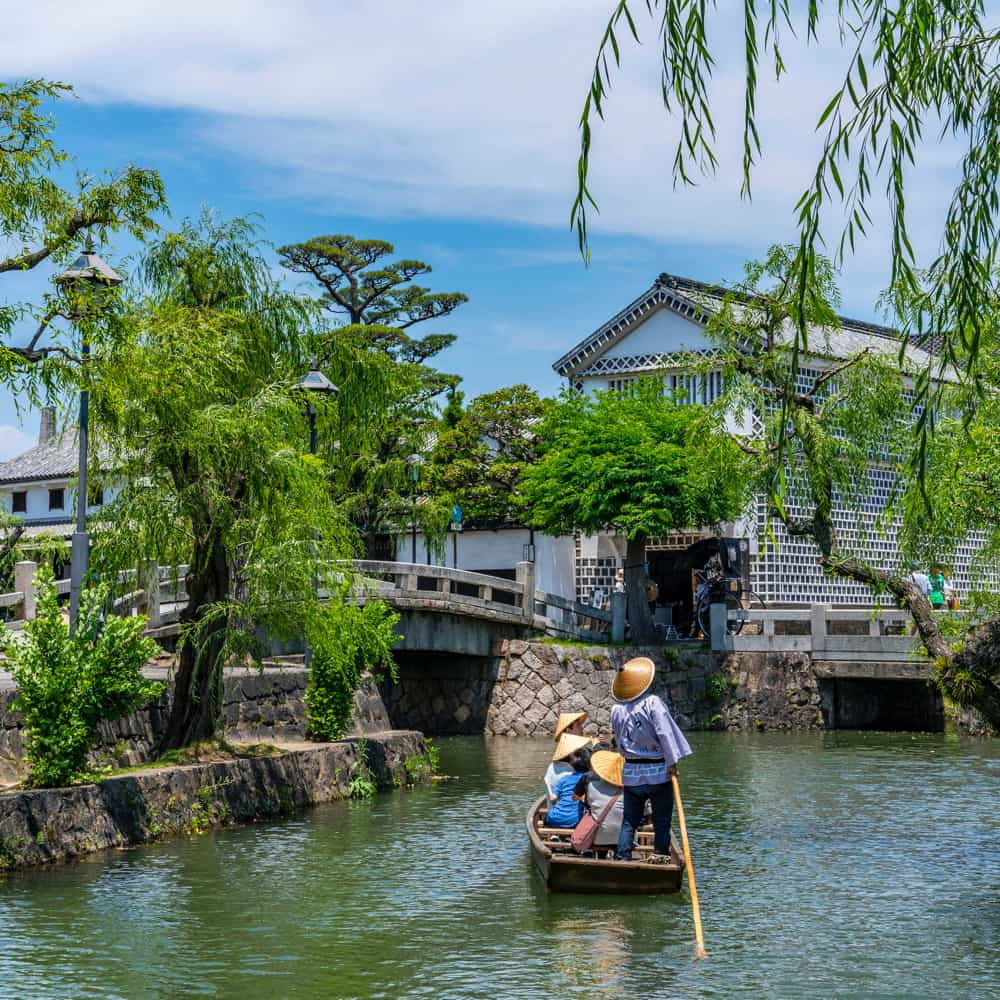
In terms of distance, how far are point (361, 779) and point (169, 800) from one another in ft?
14.4

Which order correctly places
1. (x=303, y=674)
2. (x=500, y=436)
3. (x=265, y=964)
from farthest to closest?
(x=500, y=436) → (x=303, y=674) → (x=265, y=964)

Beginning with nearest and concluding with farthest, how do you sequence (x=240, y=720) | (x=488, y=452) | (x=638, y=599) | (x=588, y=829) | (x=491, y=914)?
(x=491, y=914), (x=588, y=829), (x=240, y=720), (x=638, y=599), (x=488, y=452)

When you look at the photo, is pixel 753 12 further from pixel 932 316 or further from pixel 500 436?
pixel 500 436

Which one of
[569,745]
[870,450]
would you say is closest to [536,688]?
[870,450]

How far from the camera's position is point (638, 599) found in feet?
105

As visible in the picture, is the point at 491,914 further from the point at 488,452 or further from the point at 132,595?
the point at 488,452

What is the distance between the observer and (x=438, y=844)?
15031 millimetres

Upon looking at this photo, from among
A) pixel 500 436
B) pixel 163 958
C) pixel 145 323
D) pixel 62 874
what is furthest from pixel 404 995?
pixel 500 436

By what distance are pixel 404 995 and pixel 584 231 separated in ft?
17.0

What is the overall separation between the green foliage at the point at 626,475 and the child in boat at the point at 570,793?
16746 millimetres

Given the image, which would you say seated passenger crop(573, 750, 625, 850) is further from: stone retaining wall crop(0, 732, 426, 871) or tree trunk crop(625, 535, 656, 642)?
tree trunk crop(625, 535, 656, 642)

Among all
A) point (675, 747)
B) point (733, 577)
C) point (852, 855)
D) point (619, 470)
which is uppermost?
point (619, 470)

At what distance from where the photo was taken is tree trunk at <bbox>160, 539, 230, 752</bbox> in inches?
665

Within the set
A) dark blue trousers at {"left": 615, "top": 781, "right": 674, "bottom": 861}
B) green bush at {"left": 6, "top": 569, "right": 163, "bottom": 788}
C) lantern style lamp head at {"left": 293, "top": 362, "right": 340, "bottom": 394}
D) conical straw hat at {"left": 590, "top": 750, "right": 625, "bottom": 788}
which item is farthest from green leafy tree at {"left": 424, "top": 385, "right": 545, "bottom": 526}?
dark blue trousers at {"left": 615, "top": 781, "right": 674, "bottom": 861}
